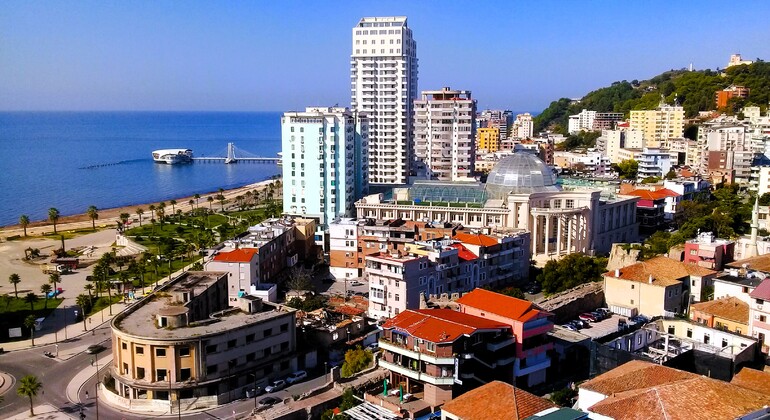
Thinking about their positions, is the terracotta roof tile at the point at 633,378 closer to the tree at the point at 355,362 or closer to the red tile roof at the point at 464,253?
the tree at the point at 355,362

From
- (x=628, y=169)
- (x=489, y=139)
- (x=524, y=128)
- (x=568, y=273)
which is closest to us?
(x=568, y=273)

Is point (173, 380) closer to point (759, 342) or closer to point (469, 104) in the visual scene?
point (759, 342)

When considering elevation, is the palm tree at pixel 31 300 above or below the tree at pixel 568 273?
below

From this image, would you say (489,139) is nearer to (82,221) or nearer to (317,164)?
(317,164)

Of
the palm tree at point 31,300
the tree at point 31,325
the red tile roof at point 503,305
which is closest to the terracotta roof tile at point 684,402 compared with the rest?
the red tile roof at point 503,305

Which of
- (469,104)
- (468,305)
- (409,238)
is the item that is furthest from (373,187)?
(468,305)

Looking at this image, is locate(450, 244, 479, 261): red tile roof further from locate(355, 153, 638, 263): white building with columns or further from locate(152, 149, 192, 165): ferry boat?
locate(152, 149, 192, 165): ferry boat

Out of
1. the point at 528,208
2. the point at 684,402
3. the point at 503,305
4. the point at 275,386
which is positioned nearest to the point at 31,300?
the point at 275,386
